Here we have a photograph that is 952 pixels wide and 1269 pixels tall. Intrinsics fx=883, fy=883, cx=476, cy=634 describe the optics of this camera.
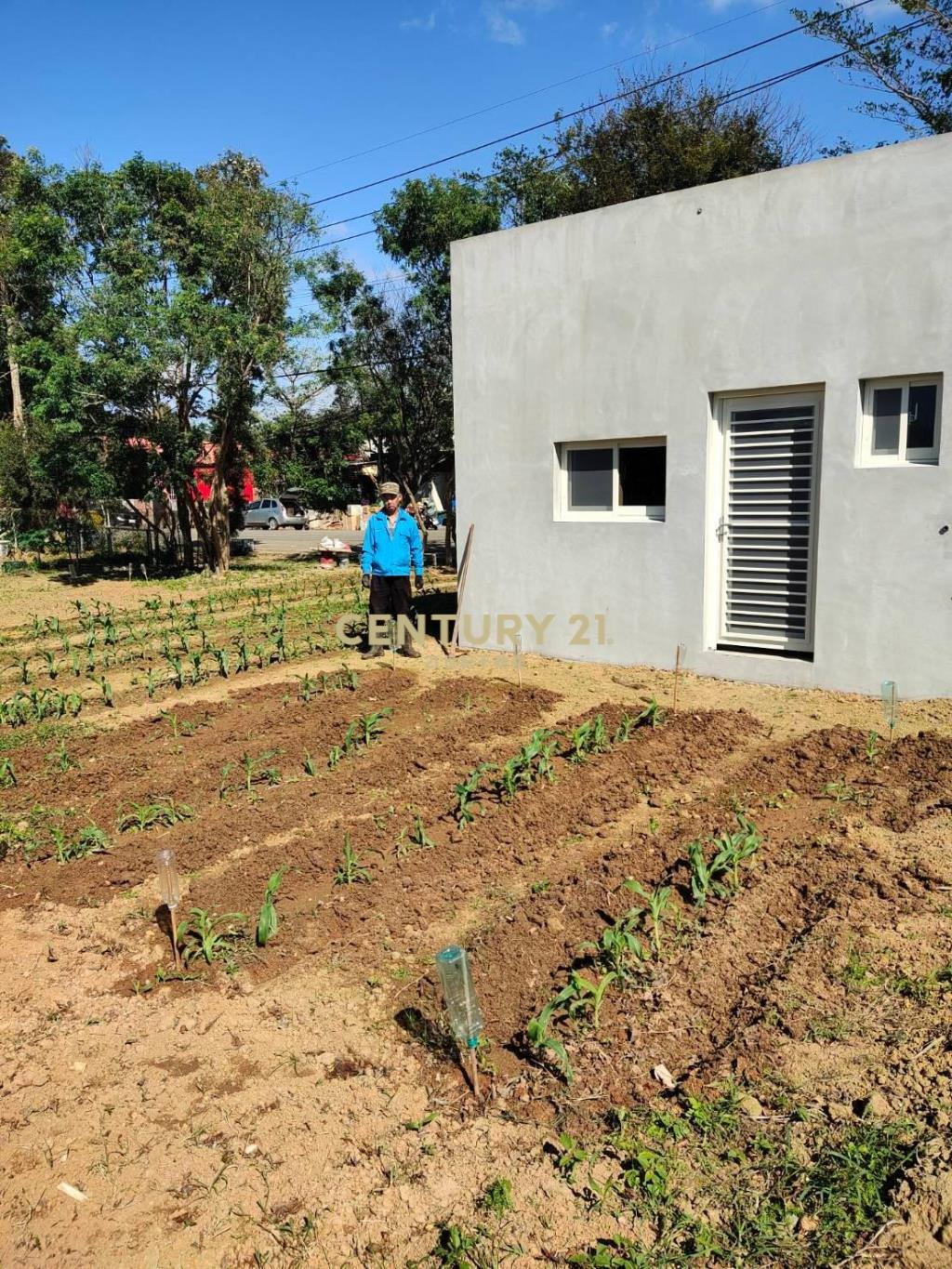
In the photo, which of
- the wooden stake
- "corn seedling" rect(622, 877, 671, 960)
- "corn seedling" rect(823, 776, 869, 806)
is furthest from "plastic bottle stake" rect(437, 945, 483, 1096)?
"corn seedling" rect(823, 776, 869, 806)

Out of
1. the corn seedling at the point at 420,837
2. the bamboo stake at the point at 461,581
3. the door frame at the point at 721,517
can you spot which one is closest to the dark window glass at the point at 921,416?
the door frame at the point at 721,517

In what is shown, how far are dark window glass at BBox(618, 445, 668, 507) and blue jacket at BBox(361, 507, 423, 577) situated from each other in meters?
2.31

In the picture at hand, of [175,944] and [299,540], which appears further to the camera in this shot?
[299,540]

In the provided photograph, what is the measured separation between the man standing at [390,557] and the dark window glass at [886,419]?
4485mm

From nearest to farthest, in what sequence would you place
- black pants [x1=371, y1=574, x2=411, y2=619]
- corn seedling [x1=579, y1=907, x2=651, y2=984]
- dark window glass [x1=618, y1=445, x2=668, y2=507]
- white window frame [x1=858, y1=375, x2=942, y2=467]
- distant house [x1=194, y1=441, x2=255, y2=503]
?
corn seedling [x1=579, y1=907, x2=651, y2=984]
white window frame [x1=858, y1=375, x2=942, y2=467]
dark window glass [x1=618, y1=445, x2=668, y2=507]
black pants [x1=371, y1=574, x2=411, y2=619]
distant house [x1=194, y1=441, x2=255, y2=503]

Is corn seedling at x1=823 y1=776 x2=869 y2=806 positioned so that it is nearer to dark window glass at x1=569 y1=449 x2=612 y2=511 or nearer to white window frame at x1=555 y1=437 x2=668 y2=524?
white window frame at x1=555 y1=437 x2=668 y2=524

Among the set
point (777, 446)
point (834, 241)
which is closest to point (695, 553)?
point (777, 446)

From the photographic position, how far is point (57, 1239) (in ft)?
8.24

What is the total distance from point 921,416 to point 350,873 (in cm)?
545

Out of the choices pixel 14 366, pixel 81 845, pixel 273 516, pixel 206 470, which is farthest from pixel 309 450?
pixel 273 516

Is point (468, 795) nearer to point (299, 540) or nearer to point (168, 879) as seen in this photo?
point (168, 879)

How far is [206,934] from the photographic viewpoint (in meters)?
3.94

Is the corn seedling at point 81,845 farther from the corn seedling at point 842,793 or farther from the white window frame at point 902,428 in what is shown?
the white window frame at point 902,428

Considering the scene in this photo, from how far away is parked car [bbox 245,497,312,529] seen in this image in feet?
145
